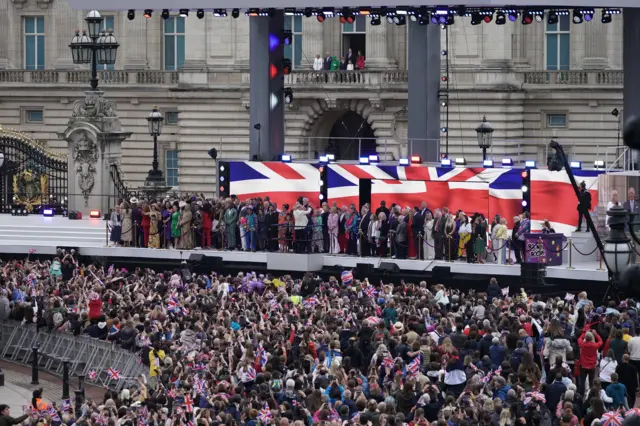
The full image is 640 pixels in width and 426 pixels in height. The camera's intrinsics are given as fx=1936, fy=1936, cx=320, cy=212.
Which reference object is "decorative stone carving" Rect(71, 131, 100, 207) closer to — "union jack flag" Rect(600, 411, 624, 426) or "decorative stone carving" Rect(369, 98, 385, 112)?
"decorative stone carving" Rect(369, 98, 385, 112)

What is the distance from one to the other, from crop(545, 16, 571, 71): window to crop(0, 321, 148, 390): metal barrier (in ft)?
108

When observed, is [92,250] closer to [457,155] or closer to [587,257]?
[587,257]

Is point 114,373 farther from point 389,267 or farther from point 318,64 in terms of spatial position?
point 318,64

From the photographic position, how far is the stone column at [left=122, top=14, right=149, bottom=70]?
7731 centimetres

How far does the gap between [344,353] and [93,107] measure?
24613 mm

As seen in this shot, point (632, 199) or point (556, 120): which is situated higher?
point (556, 120)

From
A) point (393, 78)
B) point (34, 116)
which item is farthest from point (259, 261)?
point (34, 116)

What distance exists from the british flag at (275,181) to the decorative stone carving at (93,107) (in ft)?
20.1

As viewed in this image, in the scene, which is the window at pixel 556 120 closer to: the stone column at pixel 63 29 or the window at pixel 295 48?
the window at pixel 295 48

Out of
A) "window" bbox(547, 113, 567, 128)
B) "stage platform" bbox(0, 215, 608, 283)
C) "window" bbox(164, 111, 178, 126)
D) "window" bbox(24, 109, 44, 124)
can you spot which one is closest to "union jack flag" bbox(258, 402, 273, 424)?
"stage platform" bbox(0, 215, 608, 283)

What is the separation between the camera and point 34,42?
79.7m

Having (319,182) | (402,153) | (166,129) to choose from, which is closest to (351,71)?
(402,153)

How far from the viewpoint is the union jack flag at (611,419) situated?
28297 millimetres

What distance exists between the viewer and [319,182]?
52.2m
